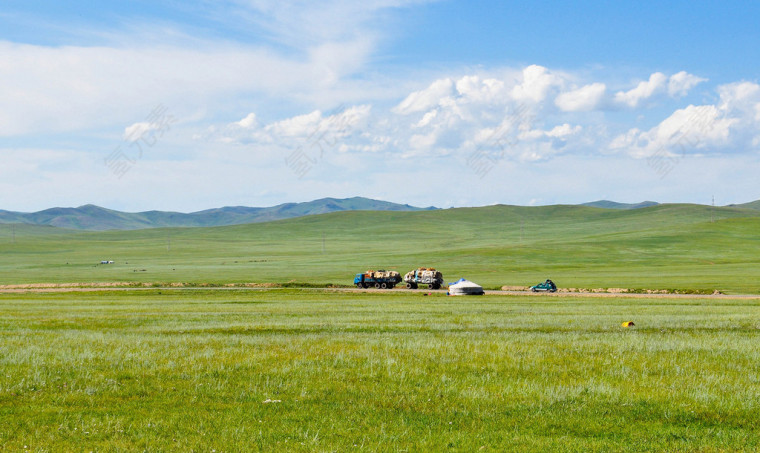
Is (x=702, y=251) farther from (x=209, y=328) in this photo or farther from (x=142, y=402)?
(x=142, y=402)

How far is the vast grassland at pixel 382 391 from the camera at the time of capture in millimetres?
11320

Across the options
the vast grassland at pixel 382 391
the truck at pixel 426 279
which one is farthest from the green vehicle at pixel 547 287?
the vast grassland at pixel 382 391

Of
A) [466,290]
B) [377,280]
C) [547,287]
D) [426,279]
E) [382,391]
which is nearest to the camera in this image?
[382,391]

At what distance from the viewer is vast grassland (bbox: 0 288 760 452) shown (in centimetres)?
1132

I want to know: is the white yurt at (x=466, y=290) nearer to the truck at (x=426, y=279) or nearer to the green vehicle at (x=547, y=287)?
the green vehicle at (x=547, y=287)

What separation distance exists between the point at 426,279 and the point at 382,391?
70.2 metres

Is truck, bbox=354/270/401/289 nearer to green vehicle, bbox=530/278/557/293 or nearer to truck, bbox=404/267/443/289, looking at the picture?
truck, bbox=404/267/443/289

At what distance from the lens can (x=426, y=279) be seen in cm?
8488

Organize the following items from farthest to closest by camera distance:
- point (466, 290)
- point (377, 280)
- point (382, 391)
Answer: point (377, 280) → point (466, 290) → point (382, 391)

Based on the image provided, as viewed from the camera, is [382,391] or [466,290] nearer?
[382,391]

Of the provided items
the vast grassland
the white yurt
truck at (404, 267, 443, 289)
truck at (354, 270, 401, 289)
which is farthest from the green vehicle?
the vast grassland

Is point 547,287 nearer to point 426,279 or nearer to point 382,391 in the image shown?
point 426,279

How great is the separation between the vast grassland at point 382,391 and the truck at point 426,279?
187ft

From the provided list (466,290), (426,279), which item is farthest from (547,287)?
(426,279)
